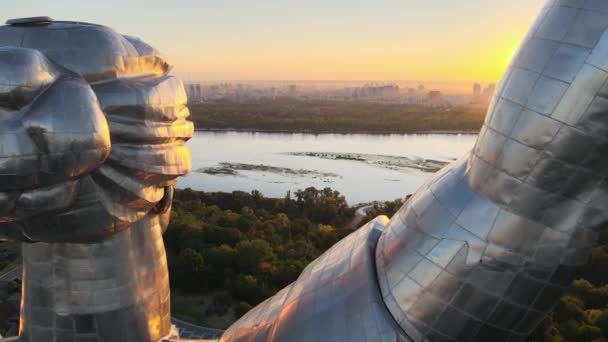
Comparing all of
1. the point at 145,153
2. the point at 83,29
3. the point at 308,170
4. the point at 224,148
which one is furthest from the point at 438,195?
the point at 224,148

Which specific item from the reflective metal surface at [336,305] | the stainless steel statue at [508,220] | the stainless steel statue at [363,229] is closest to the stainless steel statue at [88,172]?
the stainless steel statue at [363,229]

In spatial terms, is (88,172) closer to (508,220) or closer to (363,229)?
(363,229)

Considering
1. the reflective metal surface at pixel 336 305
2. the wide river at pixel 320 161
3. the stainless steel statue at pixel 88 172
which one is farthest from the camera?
the wide river at pixel 320 161

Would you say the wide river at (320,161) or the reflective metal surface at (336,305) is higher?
the reflective metal surface at (336,305)

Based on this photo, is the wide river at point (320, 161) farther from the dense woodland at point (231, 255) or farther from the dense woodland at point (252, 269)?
the dense woodland at point (252, 269)

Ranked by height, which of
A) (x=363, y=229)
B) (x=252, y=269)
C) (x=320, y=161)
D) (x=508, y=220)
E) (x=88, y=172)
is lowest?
(x=320, y=161)

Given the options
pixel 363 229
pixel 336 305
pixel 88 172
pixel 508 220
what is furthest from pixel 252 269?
pixel 508 220
